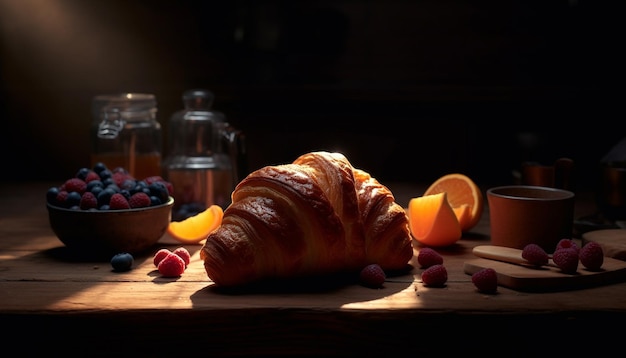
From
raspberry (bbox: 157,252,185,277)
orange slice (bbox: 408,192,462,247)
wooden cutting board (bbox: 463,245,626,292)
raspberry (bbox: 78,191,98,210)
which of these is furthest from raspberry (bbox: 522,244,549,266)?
raspberry (bbox: 78,191,98,210)

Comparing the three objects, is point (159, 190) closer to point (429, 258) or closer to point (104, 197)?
point (104, 197)

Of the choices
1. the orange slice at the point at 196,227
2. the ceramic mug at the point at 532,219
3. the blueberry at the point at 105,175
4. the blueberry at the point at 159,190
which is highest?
the blueberry at the point at 105,175

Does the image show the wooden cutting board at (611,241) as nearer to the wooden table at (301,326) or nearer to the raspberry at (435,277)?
the wooden table at (301,326)

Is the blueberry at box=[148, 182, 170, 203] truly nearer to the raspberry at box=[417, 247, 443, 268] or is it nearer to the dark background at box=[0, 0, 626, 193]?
the raspberry at box=[417, 247, 443, 268]

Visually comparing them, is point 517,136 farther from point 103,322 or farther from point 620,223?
point 103,322

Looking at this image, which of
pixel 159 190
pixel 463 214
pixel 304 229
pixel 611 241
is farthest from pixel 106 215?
pixel 611 241

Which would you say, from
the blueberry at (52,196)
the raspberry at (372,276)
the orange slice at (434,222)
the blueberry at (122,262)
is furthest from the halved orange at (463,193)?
the blueberry at (52,196)
